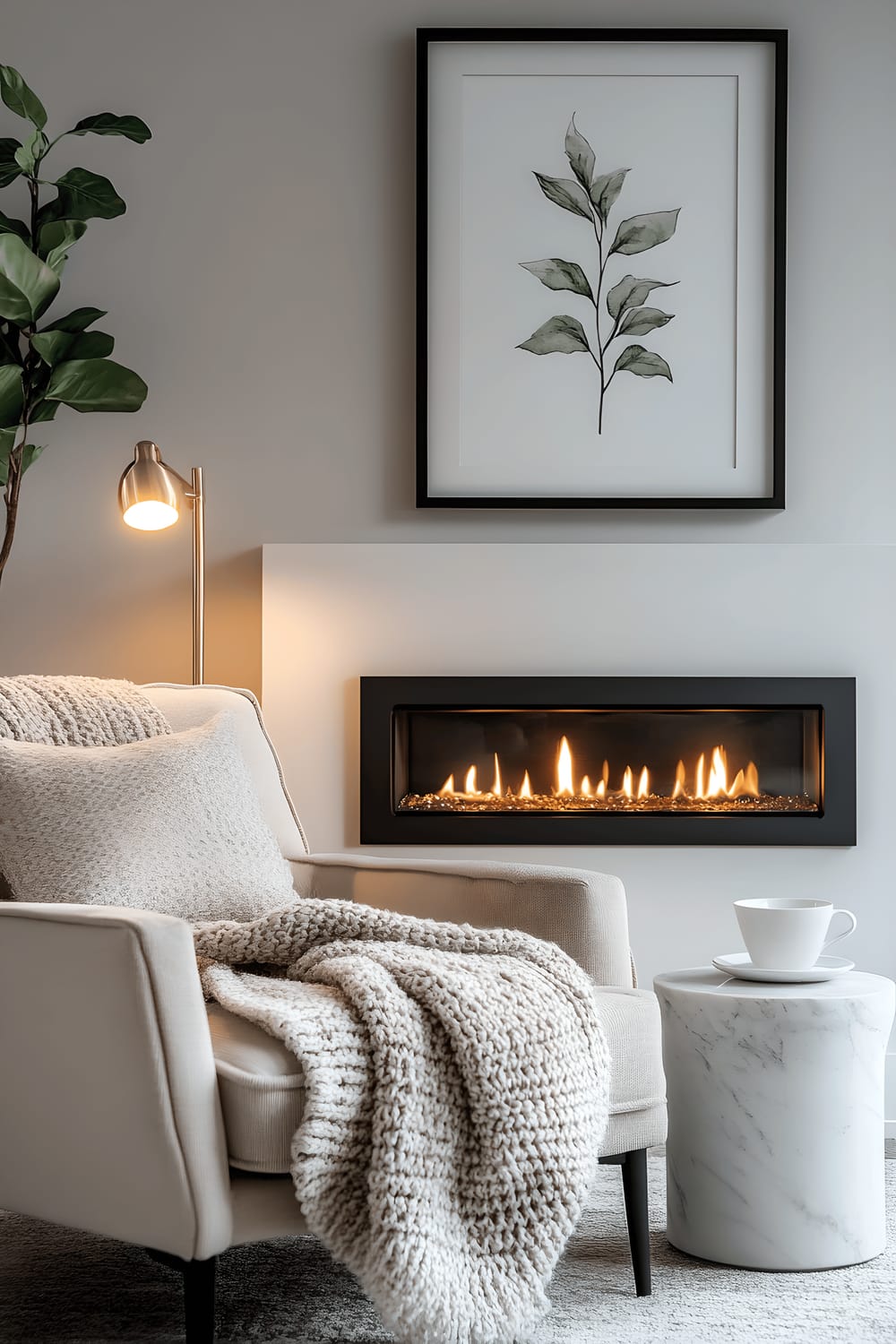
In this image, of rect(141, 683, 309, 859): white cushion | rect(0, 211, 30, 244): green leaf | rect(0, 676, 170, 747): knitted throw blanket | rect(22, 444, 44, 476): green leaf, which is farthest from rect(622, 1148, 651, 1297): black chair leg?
rect(0, 211, 30, 244): green leaf

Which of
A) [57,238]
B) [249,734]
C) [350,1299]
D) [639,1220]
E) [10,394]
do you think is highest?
[57,238]

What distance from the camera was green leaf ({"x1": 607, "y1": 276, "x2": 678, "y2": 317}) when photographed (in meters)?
2.85

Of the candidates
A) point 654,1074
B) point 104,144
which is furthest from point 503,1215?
point 104,144

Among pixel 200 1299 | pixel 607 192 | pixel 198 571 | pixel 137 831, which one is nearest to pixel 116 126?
pixel 198 571

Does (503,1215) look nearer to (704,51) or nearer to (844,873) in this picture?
(844,873)

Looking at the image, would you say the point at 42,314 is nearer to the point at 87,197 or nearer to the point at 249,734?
the point at 87,197

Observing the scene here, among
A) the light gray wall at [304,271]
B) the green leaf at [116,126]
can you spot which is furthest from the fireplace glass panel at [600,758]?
the green leaf at [116,126]

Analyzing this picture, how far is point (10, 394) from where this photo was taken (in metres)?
2.64

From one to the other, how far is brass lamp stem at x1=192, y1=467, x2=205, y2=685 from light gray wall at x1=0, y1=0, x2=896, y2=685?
0.22 metres

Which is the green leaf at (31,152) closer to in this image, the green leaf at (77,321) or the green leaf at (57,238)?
the green leaf at (57,238)

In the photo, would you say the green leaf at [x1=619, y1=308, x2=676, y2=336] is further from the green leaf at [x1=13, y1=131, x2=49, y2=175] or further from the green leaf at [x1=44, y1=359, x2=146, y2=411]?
the green leaf at [x1=13, y1=131, x2=49, y2=175]

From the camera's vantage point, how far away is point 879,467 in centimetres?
287

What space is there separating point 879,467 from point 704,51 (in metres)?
1.04

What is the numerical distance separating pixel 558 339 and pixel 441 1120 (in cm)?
193
